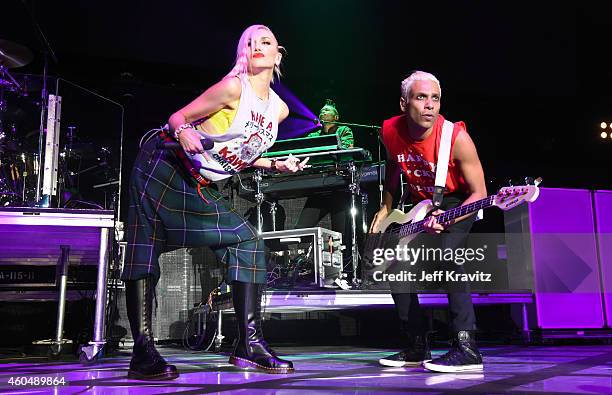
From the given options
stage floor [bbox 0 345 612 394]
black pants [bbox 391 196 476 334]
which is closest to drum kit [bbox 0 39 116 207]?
stage floor [bbox 0 345 612 394]

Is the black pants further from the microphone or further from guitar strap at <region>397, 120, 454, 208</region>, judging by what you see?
the microphone

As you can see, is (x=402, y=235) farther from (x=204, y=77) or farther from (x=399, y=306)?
(x=204, y=77)

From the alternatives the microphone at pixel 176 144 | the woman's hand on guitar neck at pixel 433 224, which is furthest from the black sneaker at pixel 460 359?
the microphone at pixel 176 144

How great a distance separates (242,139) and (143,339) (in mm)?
1004

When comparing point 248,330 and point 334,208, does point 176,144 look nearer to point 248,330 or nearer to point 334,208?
point 248,330

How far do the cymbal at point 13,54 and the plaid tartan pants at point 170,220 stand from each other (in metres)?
3.72

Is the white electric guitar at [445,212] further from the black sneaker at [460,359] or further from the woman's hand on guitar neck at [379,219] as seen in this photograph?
the black sneaker at [460,359]

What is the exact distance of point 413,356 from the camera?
3008 millimetres

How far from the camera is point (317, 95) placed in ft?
25.6

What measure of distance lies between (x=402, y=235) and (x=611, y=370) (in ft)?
3.95

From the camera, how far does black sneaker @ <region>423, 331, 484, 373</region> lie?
2.55 meters

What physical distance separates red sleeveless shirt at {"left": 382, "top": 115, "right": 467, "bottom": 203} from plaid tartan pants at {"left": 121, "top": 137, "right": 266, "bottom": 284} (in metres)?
1.04

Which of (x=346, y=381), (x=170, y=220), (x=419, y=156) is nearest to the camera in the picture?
(x=346, y=381)

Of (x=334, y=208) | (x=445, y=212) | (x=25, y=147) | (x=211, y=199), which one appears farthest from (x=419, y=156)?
(x=25, y=147)
